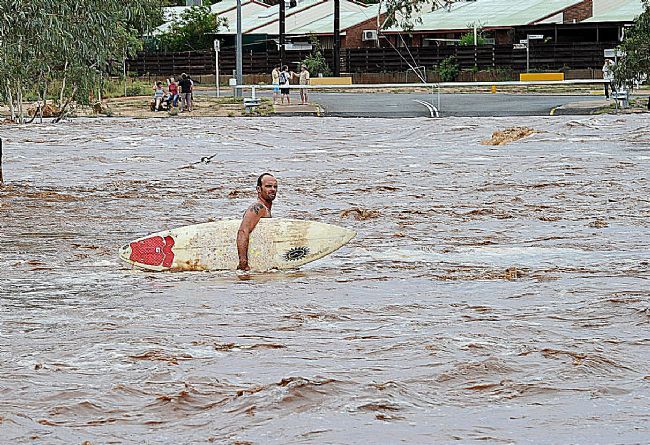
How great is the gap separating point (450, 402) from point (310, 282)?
4726mm

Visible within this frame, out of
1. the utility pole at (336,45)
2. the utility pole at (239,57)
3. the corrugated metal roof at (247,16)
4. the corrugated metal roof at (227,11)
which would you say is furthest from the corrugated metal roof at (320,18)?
the utility pole at (239,57)

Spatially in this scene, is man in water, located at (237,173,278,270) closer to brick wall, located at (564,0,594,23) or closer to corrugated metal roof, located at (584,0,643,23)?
corrugated metal roof, located at (584,0,643,23)

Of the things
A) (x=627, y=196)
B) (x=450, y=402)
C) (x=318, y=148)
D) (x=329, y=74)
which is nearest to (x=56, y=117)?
(x=318, y=148)

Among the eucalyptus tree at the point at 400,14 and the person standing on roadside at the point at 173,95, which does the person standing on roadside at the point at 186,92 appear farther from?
the eucalyptus tree at the point at 400,14

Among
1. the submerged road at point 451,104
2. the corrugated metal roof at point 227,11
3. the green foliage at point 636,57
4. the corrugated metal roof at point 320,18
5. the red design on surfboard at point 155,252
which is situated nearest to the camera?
the red design on surfboard at point 155,252

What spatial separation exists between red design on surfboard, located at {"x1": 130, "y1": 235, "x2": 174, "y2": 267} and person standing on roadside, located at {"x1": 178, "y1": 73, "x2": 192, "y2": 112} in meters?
33.6

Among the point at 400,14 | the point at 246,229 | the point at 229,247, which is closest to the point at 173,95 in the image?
the point at 400,14

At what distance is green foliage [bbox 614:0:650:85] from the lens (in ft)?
132

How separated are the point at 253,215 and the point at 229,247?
0.51m

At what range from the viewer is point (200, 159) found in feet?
96.1

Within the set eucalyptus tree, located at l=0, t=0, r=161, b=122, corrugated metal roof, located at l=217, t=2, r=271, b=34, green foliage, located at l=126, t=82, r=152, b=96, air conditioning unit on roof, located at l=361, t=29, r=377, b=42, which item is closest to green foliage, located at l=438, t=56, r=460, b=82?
air conditioning unit on roof, located at l=361, t=29, r=377, b=42

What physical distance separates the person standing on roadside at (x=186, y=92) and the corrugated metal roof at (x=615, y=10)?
30.1 meters

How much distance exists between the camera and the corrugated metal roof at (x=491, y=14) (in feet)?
237

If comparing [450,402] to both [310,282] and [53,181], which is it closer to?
[310,282]
